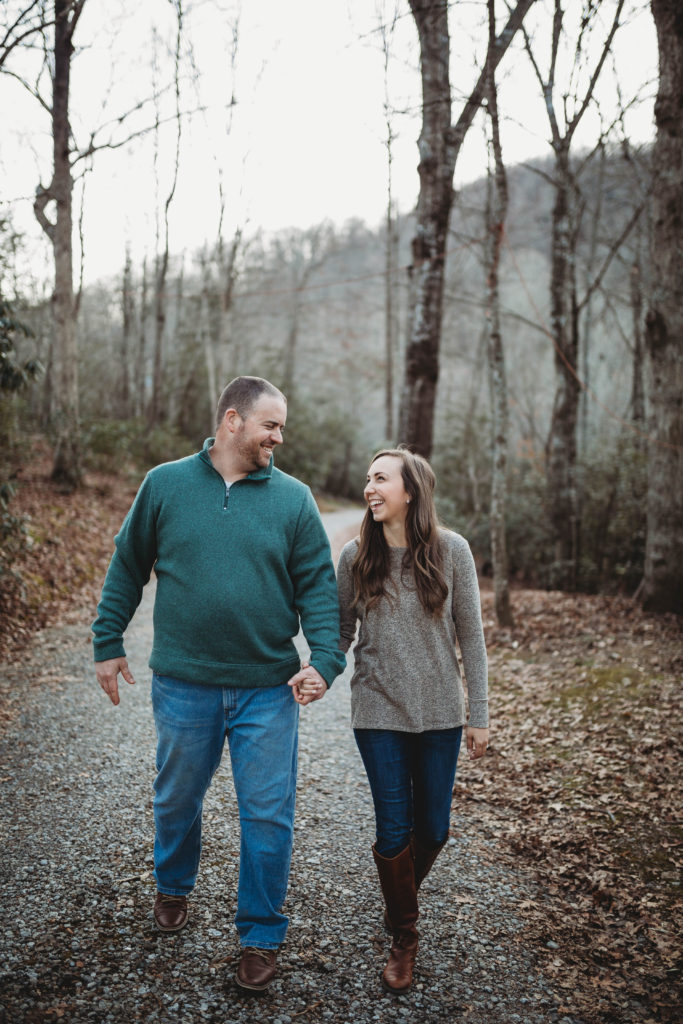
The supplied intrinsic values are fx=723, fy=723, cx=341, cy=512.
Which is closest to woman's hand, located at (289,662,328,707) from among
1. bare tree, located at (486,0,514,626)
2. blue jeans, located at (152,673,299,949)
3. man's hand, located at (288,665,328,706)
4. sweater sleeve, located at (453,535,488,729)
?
man's hand, located at (288,665,328,706)

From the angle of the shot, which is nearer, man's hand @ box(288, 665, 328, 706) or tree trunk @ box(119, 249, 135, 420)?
man's hand @ box(288, 665, 328, 706)

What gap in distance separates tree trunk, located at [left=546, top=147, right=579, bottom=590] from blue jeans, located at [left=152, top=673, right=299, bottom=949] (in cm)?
997

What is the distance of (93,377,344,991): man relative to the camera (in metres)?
2.78

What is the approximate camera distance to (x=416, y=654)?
9.47 ft

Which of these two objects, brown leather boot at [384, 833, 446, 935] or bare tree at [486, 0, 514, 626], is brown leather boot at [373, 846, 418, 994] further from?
bare tree at [486, 0, 514, 626]

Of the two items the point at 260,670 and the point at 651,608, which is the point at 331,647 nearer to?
the point at 260,670

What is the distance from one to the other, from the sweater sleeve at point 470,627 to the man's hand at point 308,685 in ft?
2.09

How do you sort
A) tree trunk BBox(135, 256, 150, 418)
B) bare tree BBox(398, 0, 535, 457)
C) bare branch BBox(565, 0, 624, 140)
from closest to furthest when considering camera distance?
bare tree BBox(398, 0, 535, 457) < bare branch BBox(565, 0, 624, 140) < tree trunk BBox(135, 256, 150, 418)

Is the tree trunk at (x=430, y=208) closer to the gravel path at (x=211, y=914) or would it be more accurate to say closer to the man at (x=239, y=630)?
the gravel path at (x=211, y=914)

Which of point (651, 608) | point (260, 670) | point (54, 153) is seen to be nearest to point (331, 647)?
point (260, 670)

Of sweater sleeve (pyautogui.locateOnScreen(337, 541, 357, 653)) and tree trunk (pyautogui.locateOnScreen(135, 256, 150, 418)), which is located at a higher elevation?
tree trunk (pyautogui.locateOnScreen(135, 256, 150, 418))

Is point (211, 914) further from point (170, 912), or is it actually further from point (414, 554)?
point (414, 554)

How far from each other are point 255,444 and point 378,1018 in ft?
7.23

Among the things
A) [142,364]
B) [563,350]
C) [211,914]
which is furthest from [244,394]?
[142,364]
